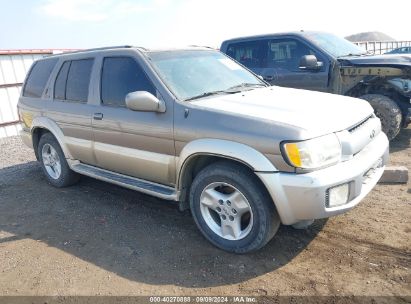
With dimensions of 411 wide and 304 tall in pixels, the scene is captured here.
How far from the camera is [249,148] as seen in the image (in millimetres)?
3016

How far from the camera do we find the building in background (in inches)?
391

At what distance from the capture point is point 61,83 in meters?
4.93

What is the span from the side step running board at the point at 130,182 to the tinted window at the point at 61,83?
953 millimetres

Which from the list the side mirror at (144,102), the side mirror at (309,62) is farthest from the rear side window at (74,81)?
the side mirror at (309,62)

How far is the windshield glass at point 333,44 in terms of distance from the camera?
678 cm

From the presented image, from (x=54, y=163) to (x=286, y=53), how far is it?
15.1ft

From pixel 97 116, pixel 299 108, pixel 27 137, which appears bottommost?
pixel 27 137

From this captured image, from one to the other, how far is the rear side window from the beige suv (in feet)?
0.05

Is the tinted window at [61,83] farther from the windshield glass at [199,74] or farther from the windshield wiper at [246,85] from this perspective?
the windshield wiper at [246,85]

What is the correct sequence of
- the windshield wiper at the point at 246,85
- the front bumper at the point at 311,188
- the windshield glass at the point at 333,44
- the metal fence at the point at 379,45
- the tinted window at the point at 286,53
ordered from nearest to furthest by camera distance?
the front bumper at the point at 311,188
the windshield wiper at the point at 246,85
the windshield glass at the point at 333,44
the tinted window at the point at 286,53
the metal fence at the point at 379,45

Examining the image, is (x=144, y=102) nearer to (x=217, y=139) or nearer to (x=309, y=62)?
(x=217, y=139)

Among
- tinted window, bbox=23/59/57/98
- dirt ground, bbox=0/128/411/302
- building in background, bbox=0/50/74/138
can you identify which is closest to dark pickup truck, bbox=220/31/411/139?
dirt ground, bbox=0/128/411/302

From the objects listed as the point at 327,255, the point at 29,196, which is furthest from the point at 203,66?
the point at 29,196

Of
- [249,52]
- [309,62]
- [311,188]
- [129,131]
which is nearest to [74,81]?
[129,131]
